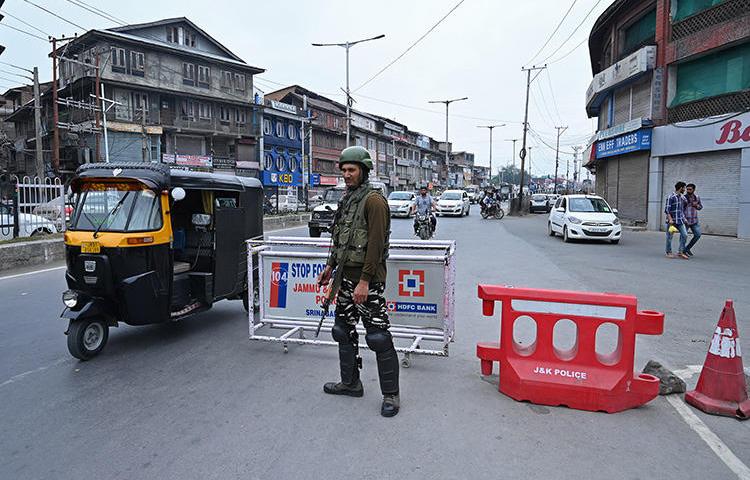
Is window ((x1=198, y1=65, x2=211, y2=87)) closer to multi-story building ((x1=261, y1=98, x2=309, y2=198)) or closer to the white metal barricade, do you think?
multi-story building ((x1=261, y1=98, x2=309, y2=198))

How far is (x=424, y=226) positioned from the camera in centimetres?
1716

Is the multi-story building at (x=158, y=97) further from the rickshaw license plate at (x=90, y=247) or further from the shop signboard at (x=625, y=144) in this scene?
the rickshaw license plate at (x=90, y=247)

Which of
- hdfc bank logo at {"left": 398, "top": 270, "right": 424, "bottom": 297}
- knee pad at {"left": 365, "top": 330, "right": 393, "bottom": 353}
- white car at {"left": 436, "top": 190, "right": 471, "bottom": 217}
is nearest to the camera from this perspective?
knee pad at {"left": 365, "top": 330, "right": 393, "bottom": 353}

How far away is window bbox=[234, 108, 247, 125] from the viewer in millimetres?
43438

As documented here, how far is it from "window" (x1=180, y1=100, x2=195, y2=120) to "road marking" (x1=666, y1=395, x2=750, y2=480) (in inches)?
1591

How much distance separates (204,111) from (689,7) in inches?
1333

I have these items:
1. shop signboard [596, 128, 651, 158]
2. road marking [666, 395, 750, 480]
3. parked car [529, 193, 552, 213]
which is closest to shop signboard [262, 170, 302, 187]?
parked car [529, 193, 552, 213]

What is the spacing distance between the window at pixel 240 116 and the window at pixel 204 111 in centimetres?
291

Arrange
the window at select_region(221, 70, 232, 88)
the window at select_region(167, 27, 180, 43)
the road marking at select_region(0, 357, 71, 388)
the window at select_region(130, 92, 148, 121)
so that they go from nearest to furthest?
the road marking at select_region(0, 357, 71, 388) < the window at select_region(130, 92, 148, 121) < the window at select_region(167, 27, 180, 43) < the window at select_region(221, 70, 232, 88)

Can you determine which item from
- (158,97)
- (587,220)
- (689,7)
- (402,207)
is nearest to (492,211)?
(402,207)

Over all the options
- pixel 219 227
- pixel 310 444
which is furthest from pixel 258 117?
pixel 310 444

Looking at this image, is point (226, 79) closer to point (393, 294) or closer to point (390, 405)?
point (393, 294)

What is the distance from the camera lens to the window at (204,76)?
132ft

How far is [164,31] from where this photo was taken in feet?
125
